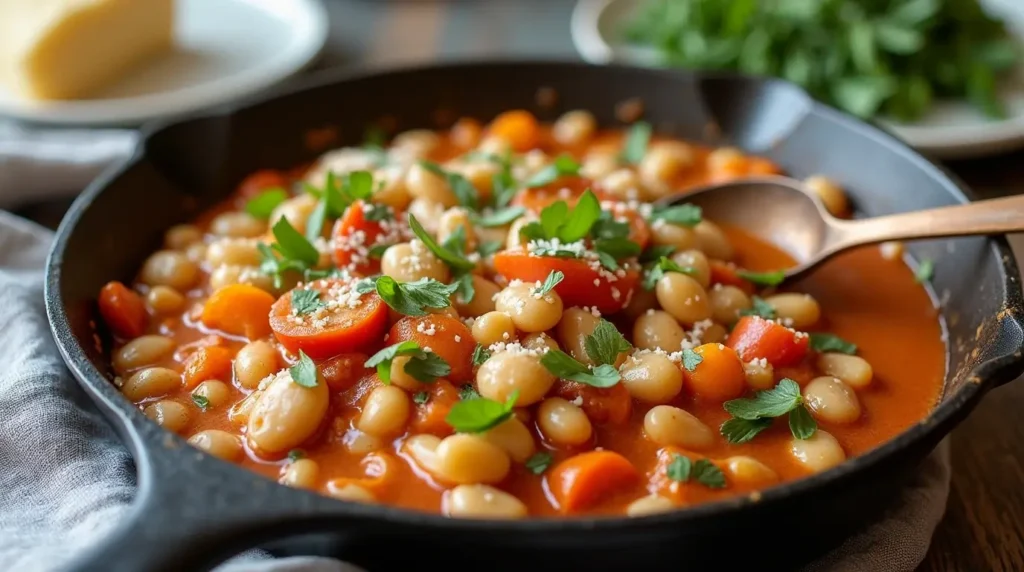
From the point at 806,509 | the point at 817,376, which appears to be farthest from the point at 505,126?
the point at 806,509

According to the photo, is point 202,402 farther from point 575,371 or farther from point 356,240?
point 575,371

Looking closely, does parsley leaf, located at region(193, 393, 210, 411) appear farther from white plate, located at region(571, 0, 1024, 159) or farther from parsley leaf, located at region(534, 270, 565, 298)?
white plate, located at region(571, 0, 1024, 159)

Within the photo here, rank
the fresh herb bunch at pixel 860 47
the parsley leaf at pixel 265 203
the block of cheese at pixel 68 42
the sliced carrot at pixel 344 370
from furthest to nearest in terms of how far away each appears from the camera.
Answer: the block of cheese at pixel 68 42 < the fresh herb bunch at pixel 860 47 < the parsley leaf at pixel 265 203 < the sliced carrot at pixel 344 370

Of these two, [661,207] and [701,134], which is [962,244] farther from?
[701,134]

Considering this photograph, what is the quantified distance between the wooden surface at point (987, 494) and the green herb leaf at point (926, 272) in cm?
35

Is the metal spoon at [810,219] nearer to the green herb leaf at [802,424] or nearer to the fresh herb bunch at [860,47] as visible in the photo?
the green herb leaf at [802,424]

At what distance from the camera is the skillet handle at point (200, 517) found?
4.55 feet

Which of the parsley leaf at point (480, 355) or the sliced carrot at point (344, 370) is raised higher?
the parsley leaf at point (480, 355)

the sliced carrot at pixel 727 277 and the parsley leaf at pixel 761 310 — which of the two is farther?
the sliced carrot at pixel 727 277

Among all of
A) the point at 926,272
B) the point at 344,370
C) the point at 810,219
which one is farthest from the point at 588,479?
the point at 926,272

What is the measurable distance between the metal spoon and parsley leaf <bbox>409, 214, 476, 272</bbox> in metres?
0.73

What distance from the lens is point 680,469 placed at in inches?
70.9

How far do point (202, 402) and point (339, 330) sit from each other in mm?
356

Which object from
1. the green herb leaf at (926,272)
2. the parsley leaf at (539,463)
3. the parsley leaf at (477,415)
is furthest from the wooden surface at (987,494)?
the parsley leaf at (477,415)
